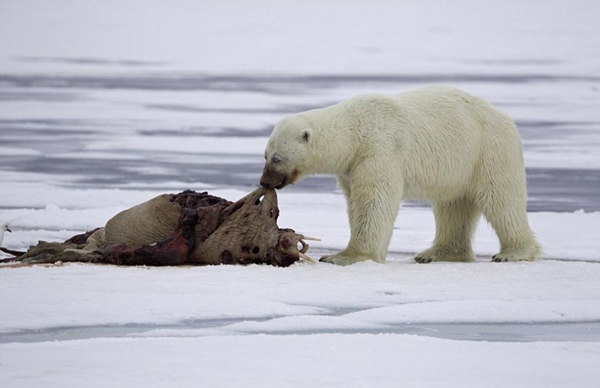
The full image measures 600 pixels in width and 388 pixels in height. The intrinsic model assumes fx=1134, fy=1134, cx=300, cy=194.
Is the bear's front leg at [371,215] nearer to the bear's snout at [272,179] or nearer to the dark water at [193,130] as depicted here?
the bear's snout at [272,179]

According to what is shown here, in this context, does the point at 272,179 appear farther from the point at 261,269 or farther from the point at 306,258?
the point at 261,269

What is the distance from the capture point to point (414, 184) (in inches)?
306

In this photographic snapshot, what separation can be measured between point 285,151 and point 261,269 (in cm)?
88

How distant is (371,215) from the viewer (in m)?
7.39

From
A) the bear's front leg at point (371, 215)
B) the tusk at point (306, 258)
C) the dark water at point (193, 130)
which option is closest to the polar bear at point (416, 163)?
the bear's front leg at point (371, 215)

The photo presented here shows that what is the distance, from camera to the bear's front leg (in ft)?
24.3

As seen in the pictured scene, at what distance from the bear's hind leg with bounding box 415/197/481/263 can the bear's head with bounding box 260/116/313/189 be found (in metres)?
1.27

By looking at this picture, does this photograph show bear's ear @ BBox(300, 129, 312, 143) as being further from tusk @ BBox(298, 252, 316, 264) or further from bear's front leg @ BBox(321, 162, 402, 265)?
tusk @ BBox(298, 252, 316, 264)

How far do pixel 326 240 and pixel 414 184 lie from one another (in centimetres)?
126

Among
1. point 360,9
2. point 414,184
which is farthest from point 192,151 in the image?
point 360,9

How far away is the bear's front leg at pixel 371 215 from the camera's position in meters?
7.39

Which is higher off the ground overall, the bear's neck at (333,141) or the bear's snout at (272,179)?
the bear's neck at (333,141)

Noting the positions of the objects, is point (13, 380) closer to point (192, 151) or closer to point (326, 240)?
point (326, 240)

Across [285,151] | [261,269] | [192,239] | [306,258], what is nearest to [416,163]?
[285,151]
